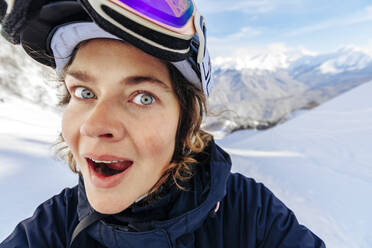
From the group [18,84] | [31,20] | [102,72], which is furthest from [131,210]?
[18,84]

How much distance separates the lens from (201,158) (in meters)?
1.50

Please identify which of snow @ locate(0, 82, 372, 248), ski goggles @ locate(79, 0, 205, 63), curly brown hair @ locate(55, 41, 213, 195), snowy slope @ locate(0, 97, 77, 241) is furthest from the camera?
snow @ locate(0, 82, 372, 248)

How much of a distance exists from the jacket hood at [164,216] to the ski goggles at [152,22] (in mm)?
712

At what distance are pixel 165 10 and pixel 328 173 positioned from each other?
3450 millimetres

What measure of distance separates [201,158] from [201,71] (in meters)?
0.61

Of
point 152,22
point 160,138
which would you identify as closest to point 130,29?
point 152,22

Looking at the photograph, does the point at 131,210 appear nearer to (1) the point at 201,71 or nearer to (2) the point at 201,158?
(2) the point at 201,158

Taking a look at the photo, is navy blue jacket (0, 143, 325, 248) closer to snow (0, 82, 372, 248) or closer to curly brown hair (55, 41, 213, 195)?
curly brown hair (55, 41, 213, 195)

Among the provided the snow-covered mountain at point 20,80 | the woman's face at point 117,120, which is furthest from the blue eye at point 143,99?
the snow-covered mountain at point 20,80

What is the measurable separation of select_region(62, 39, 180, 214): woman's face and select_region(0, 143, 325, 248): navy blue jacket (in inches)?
7.3

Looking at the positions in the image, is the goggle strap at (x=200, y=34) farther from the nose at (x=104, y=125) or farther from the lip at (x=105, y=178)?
the lip at (x=105, y=178)

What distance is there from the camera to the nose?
90cm

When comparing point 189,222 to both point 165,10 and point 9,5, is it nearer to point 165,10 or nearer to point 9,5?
point 165,10

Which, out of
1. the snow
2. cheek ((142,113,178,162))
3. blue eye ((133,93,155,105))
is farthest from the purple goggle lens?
the snow
